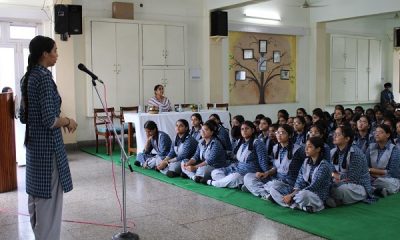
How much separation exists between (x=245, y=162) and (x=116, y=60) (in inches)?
174

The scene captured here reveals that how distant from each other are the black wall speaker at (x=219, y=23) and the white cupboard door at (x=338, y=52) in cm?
419

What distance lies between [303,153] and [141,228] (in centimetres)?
190

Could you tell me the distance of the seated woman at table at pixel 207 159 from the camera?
572 cm

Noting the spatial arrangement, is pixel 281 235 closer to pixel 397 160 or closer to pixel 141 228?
pixel 141 228

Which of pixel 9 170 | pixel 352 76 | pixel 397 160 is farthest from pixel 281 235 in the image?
pixel 352 76

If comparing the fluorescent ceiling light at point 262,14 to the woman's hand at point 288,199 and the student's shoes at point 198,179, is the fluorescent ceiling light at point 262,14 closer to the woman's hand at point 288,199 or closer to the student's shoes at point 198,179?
the student's shoes at point 198,179

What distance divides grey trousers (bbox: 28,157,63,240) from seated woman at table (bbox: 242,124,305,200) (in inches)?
94.4

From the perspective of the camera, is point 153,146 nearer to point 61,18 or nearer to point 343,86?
point 61,18

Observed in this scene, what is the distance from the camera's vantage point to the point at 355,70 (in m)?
13.3

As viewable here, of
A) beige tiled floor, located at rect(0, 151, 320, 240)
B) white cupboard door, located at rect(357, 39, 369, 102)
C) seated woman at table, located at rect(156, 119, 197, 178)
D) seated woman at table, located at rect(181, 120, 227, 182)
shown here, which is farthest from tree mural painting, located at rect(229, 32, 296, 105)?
beige tiled floor, located at rect(0, 151, 320, 240)

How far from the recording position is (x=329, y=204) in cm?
447

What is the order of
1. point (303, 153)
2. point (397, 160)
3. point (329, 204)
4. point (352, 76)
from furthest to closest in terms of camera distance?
point (352, 76), point (397, 160), point (303, 153), point (329, 204)

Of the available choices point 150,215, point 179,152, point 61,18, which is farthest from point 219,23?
point 150,215

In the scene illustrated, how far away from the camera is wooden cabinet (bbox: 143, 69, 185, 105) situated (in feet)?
30.5
